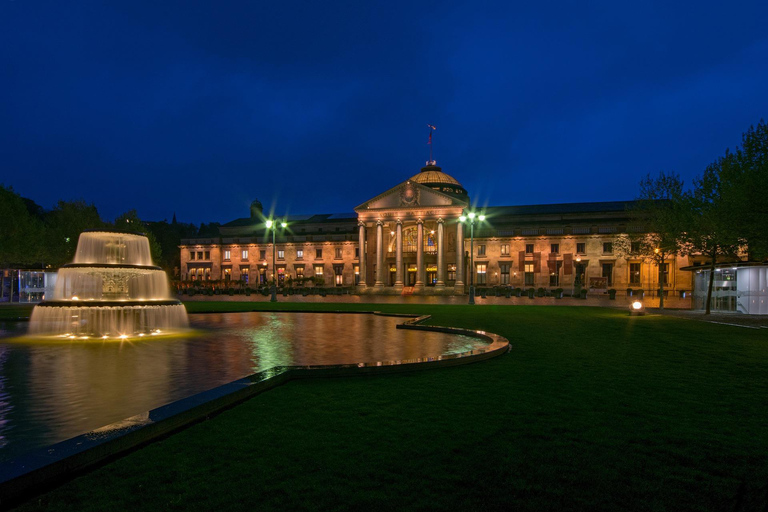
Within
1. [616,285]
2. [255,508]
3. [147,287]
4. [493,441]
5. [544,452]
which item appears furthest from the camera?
[616,285]

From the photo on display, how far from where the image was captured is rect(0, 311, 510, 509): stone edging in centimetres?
399

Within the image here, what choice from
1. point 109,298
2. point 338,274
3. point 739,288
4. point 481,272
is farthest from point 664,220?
point 338,274

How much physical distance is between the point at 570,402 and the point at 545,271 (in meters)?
70.7

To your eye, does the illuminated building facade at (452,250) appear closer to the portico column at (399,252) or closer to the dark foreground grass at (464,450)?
the portico column at (399,252)

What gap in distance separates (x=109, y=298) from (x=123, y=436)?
14.6m

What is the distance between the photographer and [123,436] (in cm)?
491

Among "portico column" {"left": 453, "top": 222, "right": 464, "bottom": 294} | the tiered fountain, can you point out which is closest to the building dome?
"portico column" {"left": 453, "top": 222, "right": 464, "bottom": 294}

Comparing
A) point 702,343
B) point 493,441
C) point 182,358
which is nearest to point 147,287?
point 182,358

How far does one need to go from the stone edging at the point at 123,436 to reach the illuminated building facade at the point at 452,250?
6006 centimetres

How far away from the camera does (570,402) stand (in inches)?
271

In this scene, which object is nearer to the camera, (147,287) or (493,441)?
(493,441)

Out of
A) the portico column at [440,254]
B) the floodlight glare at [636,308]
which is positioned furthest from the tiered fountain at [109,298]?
the portico column at [440,254]

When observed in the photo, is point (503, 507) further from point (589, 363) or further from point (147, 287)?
point (147, 287)

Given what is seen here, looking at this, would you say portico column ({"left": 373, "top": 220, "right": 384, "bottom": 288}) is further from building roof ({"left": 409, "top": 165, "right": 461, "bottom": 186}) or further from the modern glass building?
the modern glass building
